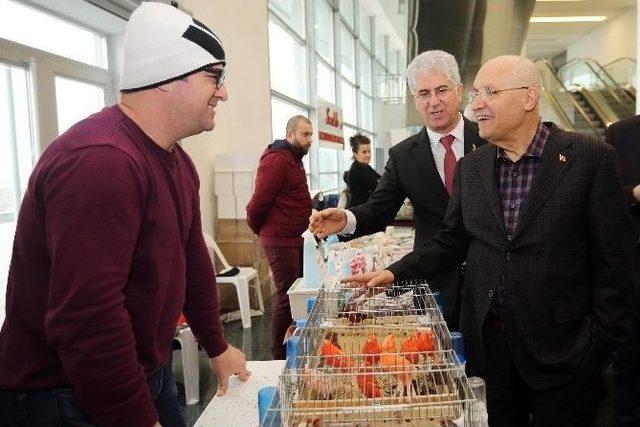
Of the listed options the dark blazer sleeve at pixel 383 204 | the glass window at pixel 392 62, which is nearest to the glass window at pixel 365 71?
the glass window at pixel 392 62

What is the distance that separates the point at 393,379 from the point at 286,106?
25.4 ft

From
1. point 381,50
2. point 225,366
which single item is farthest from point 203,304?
point 381,50

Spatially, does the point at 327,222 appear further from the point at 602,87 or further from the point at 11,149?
the point at 602,87

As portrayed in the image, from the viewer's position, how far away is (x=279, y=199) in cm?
396

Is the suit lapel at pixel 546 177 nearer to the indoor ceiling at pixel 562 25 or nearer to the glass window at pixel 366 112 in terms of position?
the indoor ceiling at pixel 562 25

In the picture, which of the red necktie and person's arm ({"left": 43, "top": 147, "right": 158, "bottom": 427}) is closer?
person's arm ({"left": 43, "top": 147, "right": 158, "bottom": 427})

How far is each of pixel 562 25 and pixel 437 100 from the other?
13698 millimetres

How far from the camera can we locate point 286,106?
28.3 feet

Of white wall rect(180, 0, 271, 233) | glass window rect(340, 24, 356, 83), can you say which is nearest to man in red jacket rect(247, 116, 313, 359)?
white wall rect(180, 0, 271, 233)

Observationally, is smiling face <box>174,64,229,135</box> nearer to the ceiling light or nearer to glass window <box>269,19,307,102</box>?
glass window <box>269,19,307,102</box>

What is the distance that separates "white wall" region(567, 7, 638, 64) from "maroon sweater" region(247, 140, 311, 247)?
36.6 feet

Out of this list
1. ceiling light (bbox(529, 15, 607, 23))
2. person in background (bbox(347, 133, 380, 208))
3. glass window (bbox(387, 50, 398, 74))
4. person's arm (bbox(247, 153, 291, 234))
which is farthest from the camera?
glass window (bbox(387, 50, 398, 74))

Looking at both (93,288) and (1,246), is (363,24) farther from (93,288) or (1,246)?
(93,288)

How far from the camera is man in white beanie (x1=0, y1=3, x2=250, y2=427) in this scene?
958mm
